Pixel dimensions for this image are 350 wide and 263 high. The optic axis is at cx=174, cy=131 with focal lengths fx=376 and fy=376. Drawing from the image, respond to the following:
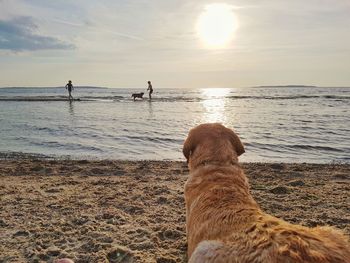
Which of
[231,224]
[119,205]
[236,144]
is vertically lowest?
[119,205]

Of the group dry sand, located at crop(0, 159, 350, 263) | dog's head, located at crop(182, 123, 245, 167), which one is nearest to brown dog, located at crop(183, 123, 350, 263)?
dog's head, located at crop(182, 123, 245, 167)

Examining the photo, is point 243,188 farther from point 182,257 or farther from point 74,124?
point 74,124

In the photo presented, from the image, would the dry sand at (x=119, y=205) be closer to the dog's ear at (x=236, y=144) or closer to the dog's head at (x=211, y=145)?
the dog's head at (x=211, y=145)

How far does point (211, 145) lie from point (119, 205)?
9.38ft

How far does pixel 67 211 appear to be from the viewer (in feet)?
20.3

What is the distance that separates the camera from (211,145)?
14.2ft

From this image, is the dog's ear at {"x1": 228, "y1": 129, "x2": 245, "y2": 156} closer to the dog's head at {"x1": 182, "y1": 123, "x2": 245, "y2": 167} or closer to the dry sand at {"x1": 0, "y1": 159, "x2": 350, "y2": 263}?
the dog's head at {"x1": 182, "y1": 123, "x2": 245, "y2": 167}

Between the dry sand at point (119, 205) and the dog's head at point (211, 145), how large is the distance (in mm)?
1373

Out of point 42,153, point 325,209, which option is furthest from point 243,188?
point 42,153

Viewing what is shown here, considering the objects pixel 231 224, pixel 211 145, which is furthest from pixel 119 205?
pixel 231 224

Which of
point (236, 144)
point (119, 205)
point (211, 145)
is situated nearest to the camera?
point (211, 145)

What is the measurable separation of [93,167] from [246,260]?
7911 mm

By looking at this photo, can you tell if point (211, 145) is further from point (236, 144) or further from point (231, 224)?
point (231, 224)

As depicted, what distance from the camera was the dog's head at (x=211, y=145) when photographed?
13.9 ft
